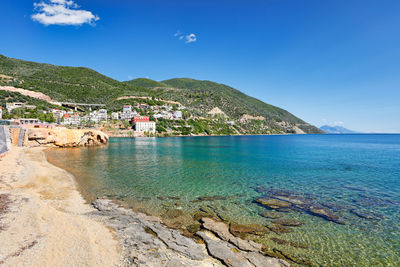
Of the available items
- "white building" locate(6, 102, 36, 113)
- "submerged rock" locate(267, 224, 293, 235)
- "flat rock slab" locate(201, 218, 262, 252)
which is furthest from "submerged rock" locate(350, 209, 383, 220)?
"white building" locate(6, 102, 36, 113)

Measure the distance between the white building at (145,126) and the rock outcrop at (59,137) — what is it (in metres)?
51.1

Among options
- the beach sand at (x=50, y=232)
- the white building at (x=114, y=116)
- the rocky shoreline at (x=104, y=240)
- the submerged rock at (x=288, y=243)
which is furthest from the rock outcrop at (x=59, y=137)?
the white building at (x=114, y=116)

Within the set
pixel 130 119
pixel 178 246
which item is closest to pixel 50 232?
pixel 178 246

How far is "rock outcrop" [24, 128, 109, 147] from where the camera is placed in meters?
42.2

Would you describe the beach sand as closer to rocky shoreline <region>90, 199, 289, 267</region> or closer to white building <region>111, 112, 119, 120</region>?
rocky shoreline <region>90, 199, 289, 267</region>

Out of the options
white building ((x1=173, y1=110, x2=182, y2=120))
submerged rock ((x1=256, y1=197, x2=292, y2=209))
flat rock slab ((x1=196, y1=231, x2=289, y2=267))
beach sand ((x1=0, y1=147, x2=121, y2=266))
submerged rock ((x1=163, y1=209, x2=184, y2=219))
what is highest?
white building ((x1=173, y1=110, x2=182, y2=120))

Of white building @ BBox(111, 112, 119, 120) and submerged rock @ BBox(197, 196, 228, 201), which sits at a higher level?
white building @ BBox(111, 112, 119, 120)

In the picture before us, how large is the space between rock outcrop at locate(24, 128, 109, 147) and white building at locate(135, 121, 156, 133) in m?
51.1

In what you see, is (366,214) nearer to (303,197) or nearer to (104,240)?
(303,197)

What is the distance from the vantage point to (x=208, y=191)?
15.6 metres

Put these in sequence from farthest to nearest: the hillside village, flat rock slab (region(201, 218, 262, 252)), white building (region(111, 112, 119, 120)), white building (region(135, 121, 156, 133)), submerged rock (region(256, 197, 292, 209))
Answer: white building (region(111, 112, 119, 120)) → white building (region(135, 121, 156, 133)) → the hillside village → submerged rock (region(256, 197, 292, 209)) → flat rock slab (region(201, 218, 262, 252))

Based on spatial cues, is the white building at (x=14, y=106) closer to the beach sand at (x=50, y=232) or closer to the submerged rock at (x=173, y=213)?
the beach sand at (x=50, y=232)

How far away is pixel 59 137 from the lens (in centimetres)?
4534

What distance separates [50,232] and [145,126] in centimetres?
10236
